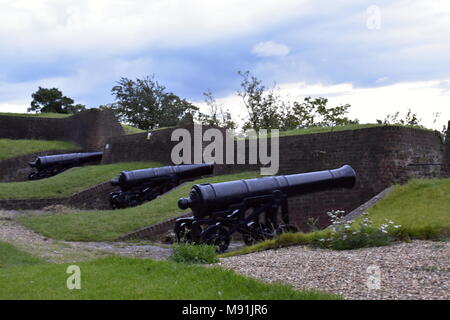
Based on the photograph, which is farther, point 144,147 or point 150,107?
point 150,107

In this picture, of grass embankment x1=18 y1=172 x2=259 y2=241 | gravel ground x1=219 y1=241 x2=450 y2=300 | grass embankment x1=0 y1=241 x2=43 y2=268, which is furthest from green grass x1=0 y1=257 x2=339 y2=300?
grass embankment x1=18 y1=172 x2=259 y2=241

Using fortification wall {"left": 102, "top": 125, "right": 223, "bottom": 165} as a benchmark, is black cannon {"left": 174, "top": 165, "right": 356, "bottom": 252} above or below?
below

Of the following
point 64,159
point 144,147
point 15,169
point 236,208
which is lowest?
point 236,208

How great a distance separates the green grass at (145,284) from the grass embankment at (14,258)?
123cm

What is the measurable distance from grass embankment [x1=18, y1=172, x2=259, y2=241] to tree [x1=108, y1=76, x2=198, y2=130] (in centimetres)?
2986

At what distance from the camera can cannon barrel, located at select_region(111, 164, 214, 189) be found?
1692 cm

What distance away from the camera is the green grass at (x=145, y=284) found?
4406 mm

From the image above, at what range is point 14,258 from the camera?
7.77 m

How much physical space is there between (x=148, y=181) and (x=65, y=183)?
4.89 metres

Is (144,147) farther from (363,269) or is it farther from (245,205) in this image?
(363,269)

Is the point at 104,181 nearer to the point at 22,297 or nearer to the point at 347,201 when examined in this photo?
the point at 347,201

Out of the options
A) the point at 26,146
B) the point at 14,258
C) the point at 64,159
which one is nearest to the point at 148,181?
the point at 14,258

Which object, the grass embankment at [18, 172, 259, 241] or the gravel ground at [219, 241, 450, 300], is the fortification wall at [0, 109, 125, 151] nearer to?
the grass embankment at [18, 172, 259, 241]
